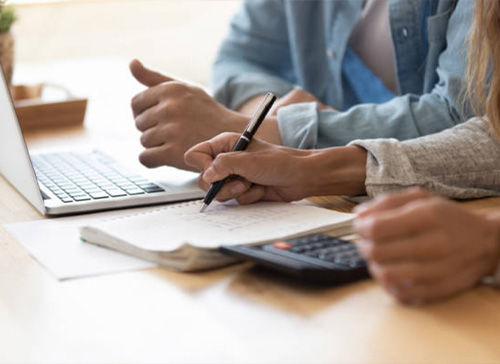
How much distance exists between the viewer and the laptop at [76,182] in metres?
0.99

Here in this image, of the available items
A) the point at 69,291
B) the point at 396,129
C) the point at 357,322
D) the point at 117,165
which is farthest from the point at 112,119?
the point at 357,322

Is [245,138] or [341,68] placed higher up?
[245,138]

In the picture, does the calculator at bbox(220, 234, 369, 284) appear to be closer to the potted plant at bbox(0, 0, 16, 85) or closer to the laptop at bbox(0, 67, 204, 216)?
the laptop at bbox(0, 67, 204, 216)

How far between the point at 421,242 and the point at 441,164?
403 millimetres

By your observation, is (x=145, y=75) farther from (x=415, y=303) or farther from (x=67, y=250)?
(x=415, y=303)

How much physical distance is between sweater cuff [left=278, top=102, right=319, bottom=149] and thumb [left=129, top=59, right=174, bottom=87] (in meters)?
0.18

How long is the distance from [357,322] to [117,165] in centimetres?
63

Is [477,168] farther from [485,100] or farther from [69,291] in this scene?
[69,291]

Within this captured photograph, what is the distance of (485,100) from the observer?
1075 millimetres

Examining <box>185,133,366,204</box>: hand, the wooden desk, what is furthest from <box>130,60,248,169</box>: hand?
the wooden desk

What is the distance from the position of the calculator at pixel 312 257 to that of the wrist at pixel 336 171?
212mm

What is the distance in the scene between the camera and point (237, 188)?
93cm

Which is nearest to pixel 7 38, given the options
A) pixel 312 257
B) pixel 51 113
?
pixel 51 113

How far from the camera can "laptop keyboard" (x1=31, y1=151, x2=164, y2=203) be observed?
104cm
